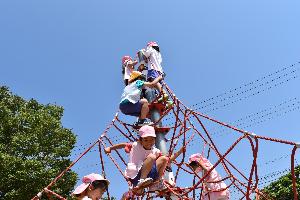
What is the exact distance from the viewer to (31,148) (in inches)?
521

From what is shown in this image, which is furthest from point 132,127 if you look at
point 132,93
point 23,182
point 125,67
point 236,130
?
point 23,182

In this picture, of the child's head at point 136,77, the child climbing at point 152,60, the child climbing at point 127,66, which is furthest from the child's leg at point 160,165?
the child climbing at point 127,66

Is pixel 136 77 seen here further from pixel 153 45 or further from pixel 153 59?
pixel 153 45

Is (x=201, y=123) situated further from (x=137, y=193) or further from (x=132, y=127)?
(x=132, y=127)

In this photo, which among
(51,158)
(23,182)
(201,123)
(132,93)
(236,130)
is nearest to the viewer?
(236,130)

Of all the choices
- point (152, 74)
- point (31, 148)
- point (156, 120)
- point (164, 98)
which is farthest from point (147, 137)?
point (31, 148)

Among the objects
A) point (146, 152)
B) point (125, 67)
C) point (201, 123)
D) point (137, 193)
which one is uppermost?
point (125, 67)

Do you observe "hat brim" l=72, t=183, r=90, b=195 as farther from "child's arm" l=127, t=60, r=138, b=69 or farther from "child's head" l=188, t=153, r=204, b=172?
"child's arm" l=127, t=60, r=138, b=69

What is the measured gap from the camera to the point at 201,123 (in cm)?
478

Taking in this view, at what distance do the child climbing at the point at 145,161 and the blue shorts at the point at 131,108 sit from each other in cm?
119

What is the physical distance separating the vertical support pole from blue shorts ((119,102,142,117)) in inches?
12.4

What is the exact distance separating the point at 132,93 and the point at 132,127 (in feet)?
2.07

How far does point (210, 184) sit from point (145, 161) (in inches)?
39.1

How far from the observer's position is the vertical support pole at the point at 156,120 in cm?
576
